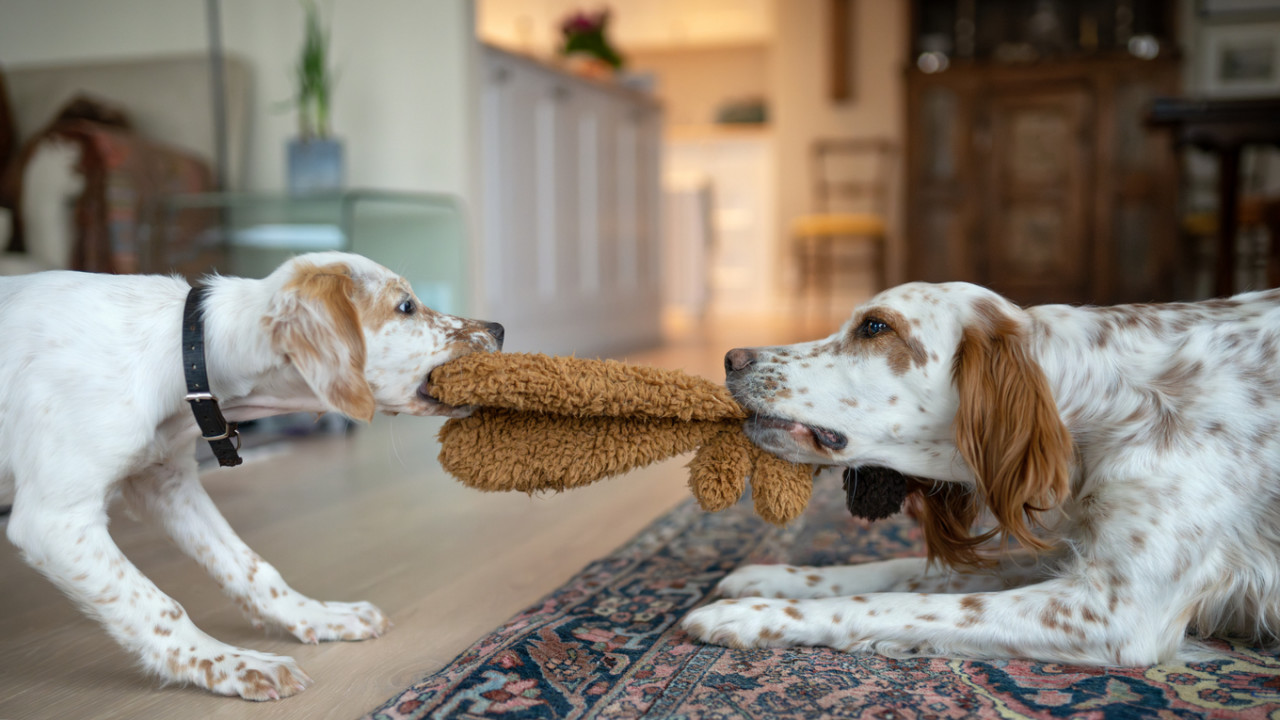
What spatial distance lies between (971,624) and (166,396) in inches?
48.2

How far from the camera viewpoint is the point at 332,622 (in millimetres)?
1638

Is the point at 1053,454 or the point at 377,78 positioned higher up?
the point at 377,78

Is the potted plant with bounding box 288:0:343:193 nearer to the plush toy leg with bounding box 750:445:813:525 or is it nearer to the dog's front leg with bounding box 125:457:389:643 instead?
the dog's front leg with bounding box 125:457:389:643

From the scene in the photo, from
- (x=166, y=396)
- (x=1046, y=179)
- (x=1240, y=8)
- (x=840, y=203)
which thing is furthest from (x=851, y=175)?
(x=166, y=396)

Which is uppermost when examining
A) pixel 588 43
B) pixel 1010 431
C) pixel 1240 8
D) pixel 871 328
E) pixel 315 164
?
pixel 1240 8

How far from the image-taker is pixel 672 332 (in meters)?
7.99

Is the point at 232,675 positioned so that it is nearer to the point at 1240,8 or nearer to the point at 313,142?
the point at 313,142

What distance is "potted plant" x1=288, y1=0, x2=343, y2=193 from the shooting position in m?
4.10

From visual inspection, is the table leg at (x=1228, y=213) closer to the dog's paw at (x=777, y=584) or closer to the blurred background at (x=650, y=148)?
the blurred background at (x=650, y=148)

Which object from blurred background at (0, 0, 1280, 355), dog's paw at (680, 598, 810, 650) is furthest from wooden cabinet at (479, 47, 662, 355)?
dog's paw at (680, 598, 810, 650)

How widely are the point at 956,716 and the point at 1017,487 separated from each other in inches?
13.2

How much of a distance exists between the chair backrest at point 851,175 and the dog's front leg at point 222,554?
7971 millimetres

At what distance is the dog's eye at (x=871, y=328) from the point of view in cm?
158

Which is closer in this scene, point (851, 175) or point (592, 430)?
point (592, 430)
